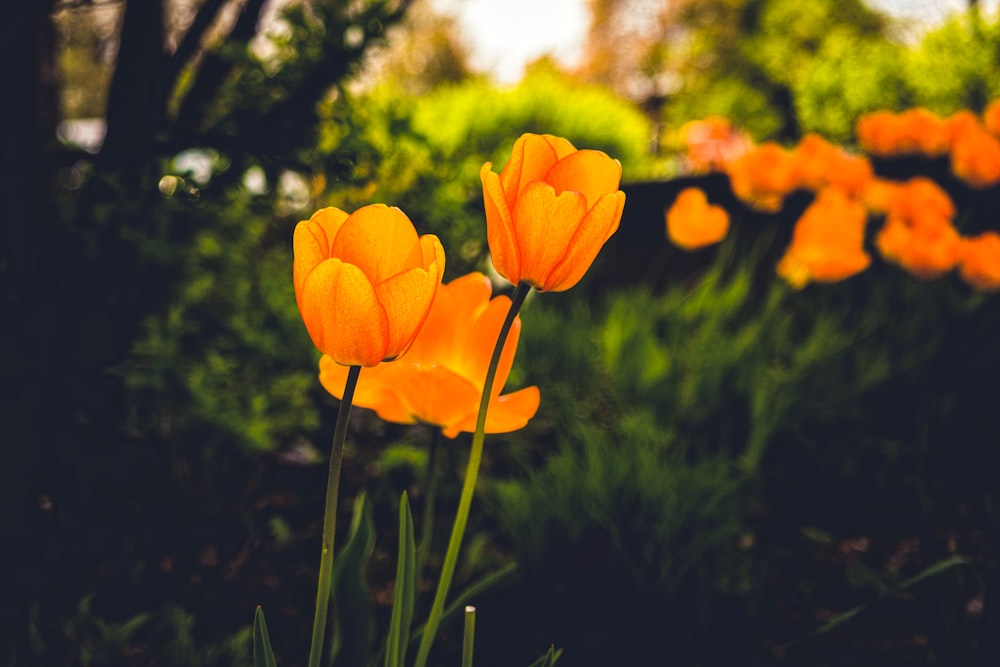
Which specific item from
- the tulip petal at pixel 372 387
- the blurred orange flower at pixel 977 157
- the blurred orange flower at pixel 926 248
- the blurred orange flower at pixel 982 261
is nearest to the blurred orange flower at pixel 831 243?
the blurred orange flower at pixel 926 248

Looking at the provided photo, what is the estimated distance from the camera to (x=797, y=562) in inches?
63.5

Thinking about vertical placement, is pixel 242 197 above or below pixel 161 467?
above

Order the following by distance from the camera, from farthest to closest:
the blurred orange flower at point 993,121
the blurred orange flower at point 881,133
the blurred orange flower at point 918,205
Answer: the blurred orange flower at point 881,133, the blurred orange flower at point 993,121, the blurred orange flower at point 918,205

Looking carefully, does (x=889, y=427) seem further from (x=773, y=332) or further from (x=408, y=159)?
(x=408, y=159)

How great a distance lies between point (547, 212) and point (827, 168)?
2.13 metres

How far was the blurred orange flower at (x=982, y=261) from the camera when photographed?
1983mm

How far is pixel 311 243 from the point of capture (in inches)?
22.7

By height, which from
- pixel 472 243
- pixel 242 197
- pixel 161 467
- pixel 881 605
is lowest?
pixel 881 605

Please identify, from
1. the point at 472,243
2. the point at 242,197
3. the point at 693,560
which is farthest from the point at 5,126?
the point at 693,560

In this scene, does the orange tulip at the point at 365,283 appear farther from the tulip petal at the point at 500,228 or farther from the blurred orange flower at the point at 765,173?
the blurred orange flower at the point at 765,173

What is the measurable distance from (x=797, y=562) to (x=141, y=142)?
1.66 metres

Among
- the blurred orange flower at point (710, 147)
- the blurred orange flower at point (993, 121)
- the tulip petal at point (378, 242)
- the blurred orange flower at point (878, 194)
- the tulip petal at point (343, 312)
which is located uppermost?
the tulip petal at point (378, 242)

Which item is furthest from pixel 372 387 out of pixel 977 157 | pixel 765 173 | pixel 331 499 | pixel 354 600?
pixel 977 157

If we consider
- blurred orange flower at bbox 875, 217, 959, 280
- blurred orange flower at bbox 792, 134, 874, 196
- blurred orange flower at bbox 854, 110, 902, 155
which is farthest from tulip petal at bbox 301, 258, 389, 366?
blurred orange flower at bbox 854, 110, 902, 155
